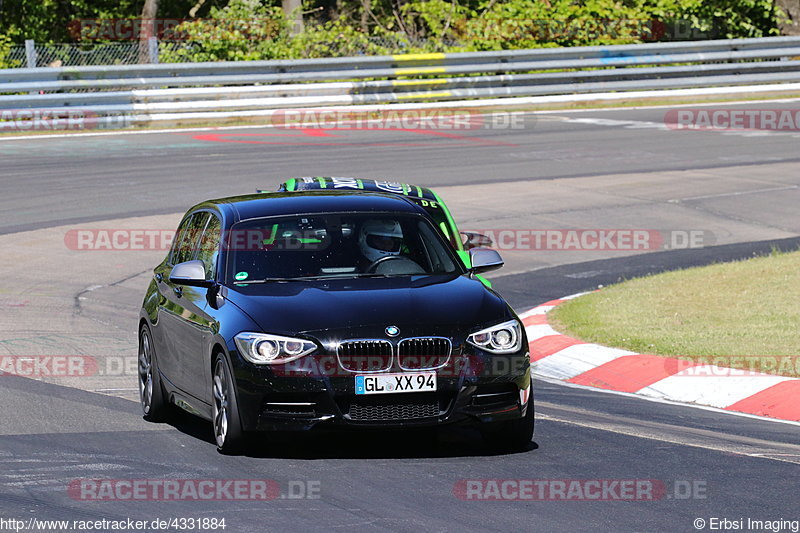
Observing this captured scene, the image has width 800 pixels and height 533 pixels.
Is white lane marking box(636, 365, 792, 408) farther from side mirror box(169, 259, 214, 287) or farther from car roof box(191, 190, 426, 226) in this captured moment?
side mirror box(169, 259, 214, 287)

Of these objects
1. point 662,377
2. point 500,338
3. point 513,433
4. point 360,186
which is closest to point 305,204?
point 500,338

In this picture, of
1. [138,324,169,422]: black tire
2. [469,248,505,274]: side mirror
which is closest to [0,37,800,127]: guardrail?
[138,324,169,422]: black tire

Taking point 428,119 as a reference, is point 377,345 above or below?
above

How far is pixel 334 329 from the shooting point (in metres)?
7.46

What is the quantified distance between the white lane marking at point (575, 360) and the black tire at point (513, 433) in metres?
3.11

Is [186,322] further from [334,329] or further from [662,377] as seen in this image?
[662,377]

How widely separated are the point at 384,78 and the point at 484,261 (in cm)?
2071

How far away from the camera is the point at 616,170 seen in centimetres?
2194

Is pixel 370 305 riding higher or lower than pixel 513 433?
higher

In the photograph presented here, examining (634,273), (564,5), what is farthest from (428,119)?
(634,273)

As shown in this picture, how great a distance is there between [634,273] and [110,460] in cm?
886

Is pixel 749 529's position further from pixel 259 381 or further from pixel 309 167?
pixel 309 167

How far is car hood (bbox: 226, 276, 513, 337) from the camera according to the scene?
24.6 feet

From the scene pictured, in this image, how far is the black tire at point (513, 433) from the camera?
7809 mm
